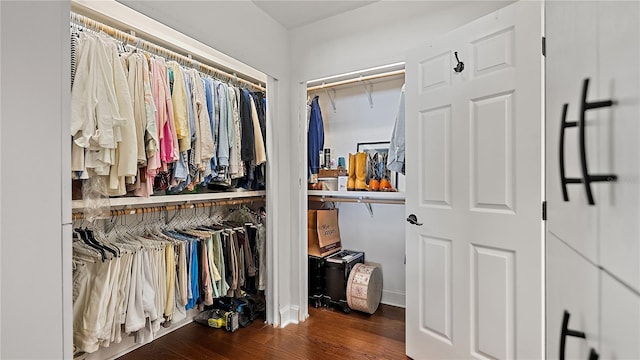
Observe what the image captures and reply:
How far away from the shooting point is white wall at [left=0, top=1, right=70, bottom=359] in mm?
987

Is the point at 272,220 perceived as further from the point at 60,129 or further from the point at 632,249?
the point at 632,249

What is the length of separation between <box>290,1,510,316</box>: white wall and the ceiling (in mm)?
54

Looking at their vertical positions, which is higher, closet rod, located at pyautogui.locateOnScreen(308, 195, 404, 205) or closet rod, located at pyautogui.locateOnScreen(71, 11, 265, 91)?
closet rod, located at pyautogui.locateOnScreen(71, 11, 265, 91)

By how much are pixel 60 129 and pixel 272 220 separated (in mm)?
1572

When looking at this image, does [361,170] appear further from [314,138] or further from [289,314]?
[289,314]

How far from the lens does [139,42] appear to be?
6.20 feet

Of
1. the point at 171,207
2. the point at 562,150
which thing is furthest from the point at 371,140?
the point at 562,150

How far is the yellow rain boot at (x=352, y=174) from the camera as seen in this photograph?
284 cm

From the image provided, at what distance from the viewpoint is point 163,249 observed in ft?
6.24

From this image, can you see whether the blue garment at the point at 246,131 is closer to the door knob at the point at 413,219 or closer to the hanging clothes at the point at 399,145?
the hanging clothes at the point at 399,145

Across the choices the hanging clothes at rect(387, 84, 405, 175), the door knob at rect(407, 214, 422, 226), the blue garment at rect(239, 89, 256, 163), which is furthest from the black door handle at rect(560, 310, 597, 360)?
the blue garment at rect(239, 89, 256, 163)

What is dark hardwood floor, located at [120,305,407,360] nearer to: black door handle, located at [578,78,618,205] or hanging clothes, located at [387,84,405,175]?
hanging clothes, located at [387,84,405,175]

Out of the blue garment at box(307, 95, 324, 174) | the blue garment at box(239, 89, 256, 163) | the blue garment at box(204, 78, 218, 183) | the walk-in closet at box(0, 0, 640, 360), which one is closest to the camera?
the walk-in closet at box(0, 0, 640, 360)

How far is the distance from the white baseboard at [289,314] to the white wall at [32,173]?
1606 mm
